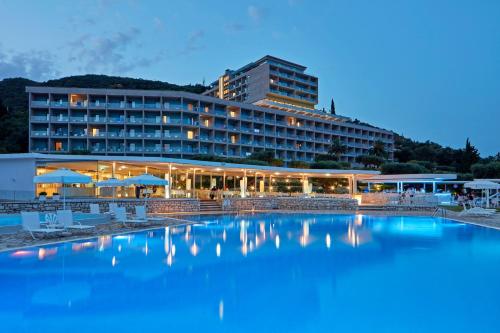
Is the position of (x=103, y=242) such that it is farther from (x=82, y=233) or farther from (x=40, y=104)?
(x=40, y=104)

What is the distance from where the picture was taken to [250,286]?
7.16 metres

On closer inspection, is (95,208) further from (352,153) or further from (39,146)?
(352,153)

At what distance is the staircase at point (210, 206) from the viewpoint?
989 inches

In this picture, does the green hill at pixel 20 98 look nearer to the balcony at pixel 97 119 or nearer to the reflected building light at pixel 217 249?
the balcony at pixel 97 119

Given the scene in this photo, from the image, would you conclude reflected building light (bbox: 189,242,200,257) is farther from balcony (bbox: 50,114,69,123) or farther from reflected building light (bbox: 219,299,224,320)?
balcony (bbox: 50,114,69,123)

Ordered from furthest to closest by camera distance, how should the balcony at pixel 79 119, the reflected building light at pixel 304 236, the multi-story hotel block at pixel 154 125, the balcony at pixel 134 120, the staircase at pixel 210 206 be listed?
1. the balcony at pixel 134 120
2. the multi-story hotel block at pixel 154 125
3. the balcony at pixel 79 119
4. the staircase at pixel 210 206
5. the reflected building light at pixel 304 236

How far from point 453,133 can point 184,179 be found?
12261 centimetres

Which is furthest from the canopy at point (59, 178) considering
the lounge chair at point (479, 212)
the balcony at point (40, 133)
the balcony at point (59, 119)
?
the balcony at point (40, 133)

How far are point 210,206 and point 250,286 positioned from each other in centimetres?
1853

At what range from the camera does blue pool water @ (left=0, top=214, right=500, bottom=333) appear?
538 cm

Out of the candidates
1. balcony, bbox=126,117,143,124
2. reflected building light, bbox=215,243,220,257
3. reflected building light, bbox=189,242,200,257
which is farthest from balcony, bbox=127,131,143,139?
reflected building light, bbox=215,243,220,257

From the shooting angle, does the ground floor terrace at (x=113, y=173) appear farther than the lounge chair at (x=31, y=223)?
Yes

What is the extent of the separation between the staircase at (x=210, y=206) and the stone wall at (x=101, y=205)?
0.92m

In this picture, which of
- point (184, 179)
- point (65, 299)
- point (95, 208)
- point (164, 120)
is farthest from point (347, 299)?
point (164, 120)
